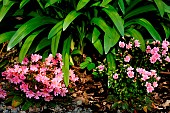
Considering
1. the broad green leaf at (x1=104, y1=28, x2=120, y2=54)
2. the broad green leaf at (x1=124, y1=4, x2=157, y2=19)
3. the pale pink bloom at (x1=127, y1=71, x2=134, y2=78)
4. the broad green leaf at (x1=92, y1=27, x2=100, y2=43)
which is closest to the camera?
the pale pink bloom at (x1=127, y1=71, x2=134, y2=78)

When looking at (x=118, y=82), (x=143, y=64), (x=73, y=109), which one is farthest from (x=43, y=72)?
(x=143, y=64)

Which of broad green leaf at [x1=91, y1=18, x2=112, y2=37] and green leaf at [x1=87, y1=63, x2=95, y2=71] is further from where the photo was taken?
green leaf at [x1=87, y1=63, x2=95, y2=71]

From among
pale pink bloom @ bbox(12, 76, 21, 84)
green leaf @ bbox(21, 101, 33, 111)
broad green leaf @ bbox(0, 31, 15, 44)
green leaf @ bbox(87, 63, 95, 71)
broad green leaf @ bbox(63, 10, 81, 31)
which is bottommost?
green leaf @ bbox(21, 101, 33, 111)

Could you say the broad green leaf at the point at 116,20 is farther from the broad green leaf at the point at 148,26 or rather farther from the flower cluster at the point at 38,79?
the flower cluster at the point at 38,79

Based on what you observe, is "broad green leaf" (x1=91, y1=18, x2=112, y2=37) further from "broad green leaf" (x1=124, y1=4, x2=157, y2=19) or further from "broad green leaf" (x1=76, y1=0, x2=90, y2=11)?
"broad green leaf" (x1=124, y1=4, x2=157, y2=19)

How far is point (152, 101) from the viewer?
3500 millimetres

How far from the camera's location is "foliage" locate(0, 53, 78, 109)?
3.36 m

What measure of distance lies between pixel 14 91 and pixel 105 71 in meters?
0.85

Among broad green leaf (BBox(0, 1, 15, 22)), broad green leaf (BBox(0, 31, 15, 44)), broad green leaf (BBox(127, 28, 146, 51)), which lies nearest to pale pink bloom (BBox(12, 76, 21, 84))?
broad green leaf (BBox(0, 31, 15, 44))

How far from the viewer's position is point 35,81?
338 centimetres

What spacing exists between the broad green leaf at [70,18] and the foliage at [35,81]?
1.13ft

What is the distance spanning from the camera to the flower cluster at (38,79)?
3.35 metres

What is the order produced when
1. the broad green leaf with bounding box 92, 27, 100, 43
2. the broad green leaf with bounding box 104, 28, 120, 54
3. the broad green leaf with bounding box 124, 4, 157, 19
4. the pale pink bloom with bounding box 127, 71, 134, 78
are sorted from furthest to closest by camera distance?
the broad green leaf with bounding box 124, 4, 157, 19
the broad green leaf with bounding box 92, 27, 100, 43
the broad green leaf with bounding box 104, 28, 120, 54
the pale pink bloom with bounding box 127, 71, 134, 78

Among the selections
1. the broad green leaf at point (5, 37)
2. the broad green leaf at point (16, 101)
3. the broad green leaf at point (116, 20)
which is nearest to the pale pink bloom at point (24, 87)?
the broad green leaf at point (16, 101)
